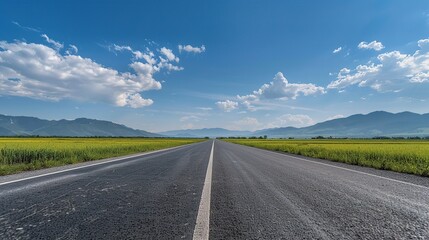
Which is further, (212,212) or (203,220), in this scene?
(212,212)

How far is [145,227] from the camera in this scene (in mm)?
2840

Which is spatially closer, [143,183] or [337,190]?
[337,190]

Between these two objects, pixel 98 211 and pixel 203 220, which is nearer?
pixel 203 220

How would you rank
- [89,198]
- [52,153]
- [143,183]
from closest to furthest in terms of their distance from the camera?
[89,198]
[143,183]
[52,153]

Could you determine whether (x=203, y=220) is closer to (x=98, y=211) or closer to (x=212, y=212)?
(x=212, y=212)

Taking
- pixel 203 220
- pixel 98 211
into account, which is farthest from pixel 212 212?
pixel 98 211

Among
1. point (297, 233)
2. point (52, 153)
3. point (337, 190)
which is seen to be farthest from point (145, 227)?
point (52, 153)

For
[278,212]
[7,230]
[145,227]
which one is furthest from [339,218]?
[7,230]

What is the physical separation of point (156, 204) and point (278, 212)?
2.09 meters

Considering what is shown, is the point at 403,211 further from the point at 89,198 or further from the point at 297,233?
the point at 89,198

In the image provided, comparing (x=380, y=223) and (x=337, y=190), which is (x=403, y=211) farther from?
(x=337, y=190)

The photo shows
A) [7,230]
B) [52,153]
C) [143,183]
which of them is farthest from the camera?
[52,153]

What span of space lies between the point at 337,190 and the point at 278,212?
250cm

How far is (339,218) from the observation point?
3.21m
